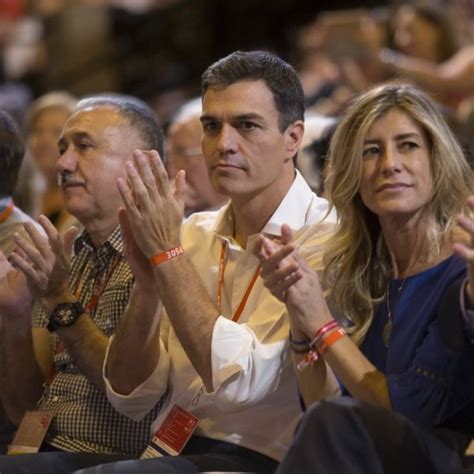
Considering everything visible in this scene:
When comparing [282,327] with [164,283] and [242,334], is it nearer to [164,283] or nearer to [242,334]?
[242,334]

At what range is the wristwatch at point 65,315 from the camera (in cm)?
306

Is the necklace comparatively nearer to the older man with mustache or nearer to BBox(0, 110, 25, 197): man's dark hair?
the older man with mustache

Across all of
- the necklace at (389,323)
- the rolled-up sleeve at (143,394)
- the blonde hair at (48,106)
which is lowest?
the rolled-up sleeve at (143,394)

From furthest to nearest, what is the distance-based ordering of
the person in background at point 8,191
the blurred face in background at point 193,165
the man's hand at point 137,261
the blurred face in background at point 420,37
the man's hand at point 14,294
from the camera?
the blurred face in background at point 420,37 < the blurred face in background at point 193,165 < the person in background at point 8,191 < the man's hand at point 14,294 < the man's hand at point 137,261

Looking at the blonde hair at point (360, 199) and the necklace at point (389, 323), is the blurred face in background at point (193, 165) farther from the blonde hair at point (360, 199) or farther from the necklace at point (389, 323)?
the necklace at point (389, 323)

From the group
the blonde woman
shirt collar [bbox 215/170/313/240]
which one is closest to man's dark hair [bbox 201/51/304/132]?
shirt collar [bbox 215/170/313/240]

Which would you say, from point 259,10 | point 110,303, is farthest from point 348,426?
point 259,10

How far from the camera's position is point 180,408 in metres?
2.93

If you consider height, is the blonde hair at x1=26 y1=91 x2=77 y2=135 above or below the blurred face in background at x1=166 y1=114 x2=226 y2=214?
above

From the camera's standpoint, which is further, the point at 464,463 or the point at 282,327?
the point at 282,327

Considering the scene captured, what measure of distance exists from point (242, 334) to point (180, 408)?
30 cm

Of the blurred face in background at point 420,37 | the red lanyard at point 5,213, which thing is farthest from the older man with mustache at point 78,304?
the blurred face in background at point 420,37

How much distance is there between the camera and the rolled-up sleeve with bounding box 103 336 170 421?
9.57 ft

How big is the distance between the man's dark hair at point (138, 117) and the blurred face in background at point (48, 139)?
5.63 ft
